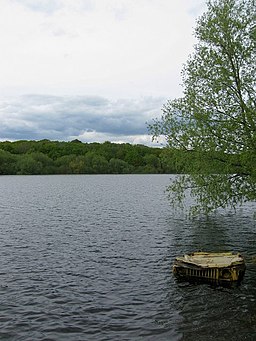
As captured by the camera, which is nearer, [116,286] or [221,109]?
[116,286]

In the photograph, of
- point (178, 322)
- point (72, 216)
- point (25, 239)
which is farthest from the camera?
point (72, 216)

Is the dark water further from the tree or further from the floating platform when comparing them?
the tree

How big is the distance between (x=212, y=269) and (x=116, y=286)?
5.73 metres

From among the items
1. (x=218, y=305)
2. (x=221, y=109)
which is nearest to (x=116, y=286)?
(x=218, y=305)

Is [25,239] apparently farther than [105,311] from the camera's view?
Yes

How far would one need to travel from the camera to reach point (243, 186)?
97.9ft

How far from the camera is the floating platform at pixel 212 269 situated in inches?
895

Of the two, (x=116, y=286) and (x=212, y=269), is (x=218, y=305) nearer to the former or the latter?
(x=212, y=269)

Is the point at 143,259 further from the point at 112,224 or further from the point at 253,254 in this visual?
the point at 112,224

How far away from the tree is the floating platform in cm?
667

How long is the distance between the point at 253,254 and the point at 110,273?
11.3 metres

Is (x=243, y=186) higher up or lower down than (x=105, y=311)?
higher up

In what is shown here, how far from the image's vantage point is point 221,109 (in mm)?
29375

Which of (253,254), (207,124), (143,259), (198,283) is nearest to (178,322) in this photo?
(198,283)
